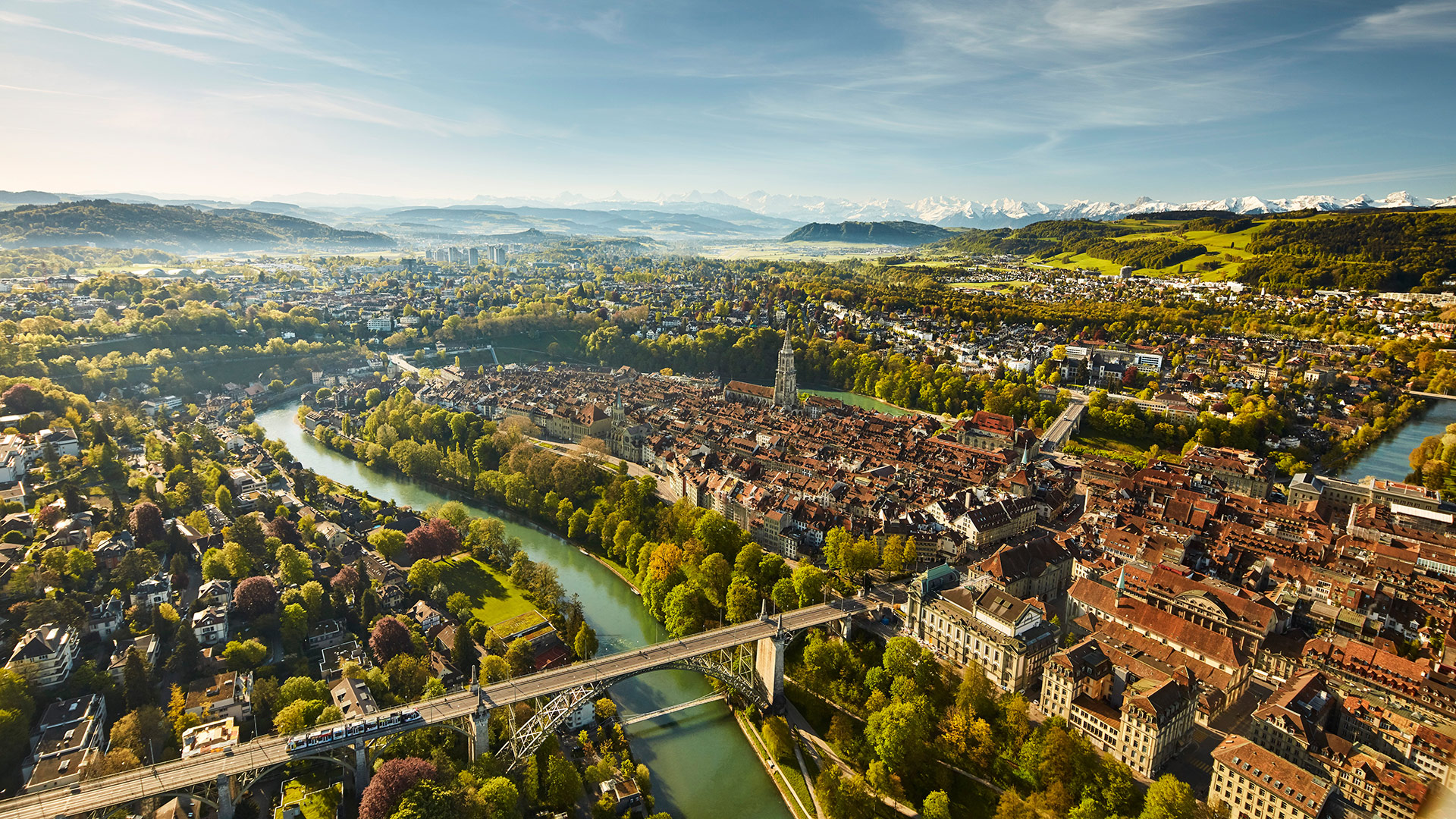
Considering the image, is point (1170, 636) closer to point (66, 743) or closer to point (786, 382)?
point (66, 743)

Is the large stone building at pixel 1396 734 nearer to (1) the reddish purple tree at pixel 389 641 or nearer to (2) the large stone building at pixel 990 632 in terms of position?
Result: (2) the large stone building at pixel 990 632

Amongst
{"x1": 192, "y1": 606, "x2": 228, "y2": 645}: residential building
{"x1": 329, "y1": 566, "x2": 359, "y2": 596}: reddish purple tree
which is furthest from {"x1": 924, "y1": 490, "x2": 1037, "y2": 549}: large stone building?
{"x1": 192, "y1": 606, "x2": 228, "y2": 645}: residential building

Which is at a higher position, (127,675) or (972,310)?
(972,310)

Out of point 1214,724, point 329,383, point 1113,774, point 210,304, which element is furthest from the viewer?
point 210,304

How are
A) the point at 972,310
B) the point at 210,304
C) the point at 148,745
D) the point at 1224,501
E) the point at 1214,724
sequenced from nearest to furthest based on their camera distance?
the point at 148,745
the point at 1214,724
the point at 1224,501
the point at 210,304
the point at 972,310

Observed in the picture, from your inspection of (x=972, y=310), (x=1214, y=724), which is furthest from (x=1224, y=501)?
(x=972, y=310)

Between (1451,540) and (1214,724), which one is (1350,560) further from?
(1214,724)
